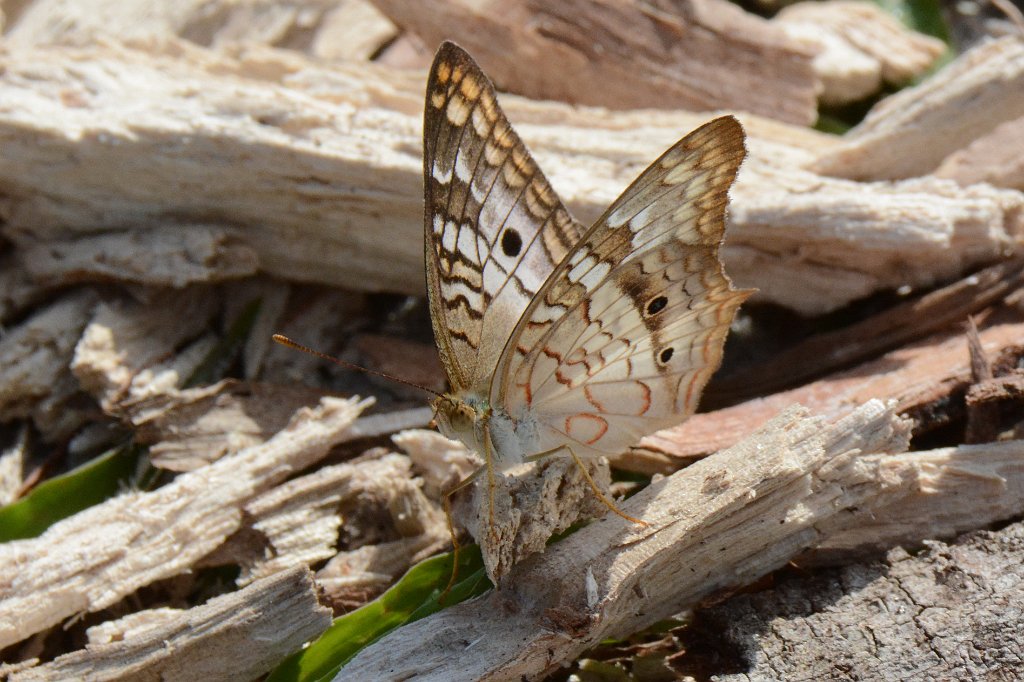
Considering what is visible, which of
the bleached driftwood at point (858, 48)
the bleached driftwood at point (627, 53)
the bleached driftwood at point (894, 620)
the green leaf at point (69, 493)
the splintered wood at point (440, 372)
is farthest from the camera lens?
the bleached driftwood at point (858, 48)

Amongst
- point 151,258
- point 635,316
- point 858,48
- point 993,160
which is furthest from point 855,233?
point 151,258

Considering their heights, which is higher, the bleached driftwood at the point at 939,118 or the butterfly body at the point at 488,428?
the bleached driftwood at the point at 939,118

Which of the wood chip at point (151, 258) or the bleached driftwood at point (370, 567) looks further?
the wood chip at point (151, 258)

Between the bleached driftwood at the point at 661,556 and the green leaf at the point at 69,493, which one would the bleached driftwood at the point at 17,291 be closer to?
the green leaf at the point at 69,493

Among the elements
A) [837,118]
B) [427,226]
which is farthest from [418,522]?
[837,118]

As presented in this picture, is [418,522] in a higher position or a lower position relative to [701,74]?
lower

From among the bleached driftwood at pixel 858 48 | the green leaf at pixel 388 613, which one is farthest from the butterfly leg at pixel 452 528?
the bleached driftwood at pixel 858 48

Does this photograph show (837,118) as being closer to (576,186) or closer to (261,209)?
(576,186)

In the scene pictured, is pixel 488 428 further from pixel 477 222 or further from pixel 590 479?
pixel 477 222
